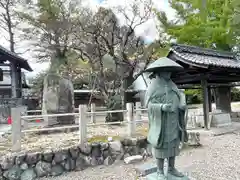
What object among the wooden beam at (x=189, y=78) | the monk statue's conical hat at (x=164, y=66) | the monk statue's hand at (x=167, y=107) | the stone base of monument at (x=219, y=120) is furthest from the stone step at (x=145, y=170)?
the stone base of monument at (x=219, y=120)

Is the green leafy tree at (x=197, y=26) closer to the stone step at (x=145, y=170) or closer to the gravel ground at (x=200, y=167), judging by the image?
the gravel ground at (x=200, y=167)

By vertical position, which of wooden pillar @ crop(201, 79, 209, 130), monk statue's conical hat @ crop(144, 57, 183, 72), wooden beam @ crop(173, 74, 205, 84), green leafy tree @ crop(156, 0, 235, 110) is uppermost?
green leafy tree @ crop(156, 0, 235, 110)

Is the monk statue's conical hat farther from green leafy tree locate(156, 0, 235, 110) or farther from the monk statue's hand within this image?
green leafy tree locate(156, 0, 235, 110)

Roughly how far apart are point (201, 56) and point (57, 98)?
631 cm

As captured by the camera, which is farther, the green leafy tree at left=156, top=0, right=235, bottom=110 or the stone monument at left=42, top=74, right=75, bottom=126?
the green leafy tree at left=156, top=0, right=235, bottom=110

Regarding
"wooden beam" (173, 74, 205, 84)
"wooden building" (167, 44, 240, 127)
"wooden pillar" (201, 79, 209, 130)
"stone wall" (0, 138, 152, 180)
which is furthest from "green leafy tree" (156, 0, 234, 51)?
"stone wall" (0, 138, 152, 180)

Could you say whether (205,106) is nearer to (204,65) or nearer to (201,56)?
(204,65)

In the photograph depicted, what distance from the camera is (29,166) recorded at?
507 centimetres

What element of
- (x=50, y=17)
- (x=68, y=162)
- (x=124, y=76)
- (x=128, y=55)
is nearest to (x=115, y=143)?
(x=68, y=162)

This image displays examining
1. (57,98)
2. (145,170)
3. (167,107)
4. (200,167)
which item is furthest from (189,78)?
(167,107)

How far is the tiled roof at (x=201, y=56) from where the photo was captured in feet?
25.6

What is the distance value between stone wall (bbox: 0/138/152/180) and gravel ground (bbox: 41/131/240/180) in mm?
226

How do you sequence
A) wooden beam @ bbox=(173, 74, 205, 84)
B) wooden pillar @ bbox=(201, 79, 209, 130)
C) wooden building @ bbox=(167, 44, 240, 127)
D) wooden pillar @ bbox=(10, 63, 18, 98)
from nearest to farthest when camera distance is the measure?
wooden building @ bbox=(167, 44, 240, 127)
wooden pillar @ bbox=(201, 79, 209, 130)
wooden beam @ bbox=(173, 74, 205, 84)
wooden pillar @ bbox=(10, 63, 18, 98)

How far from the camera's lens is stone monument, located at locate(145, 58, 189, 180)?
3.23 metres
